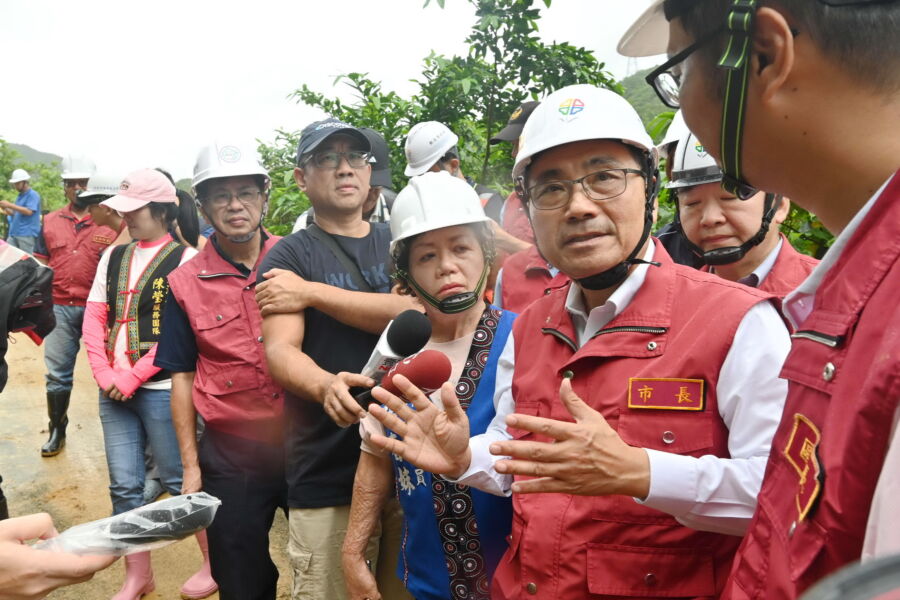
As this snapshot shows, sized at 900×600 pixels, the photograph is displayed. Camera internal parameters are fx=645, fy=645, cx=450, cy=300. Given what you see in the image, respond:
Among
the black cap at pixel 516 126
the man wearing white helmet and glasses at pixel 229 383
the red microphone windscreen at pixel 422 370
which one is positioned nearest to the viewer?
the red microphone windscreen at pixel 422 370

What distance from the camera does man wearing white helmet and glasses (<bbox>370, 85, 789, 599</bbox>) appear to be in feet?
4.69

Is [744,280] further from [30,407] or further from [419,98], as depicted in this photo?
[30,407]

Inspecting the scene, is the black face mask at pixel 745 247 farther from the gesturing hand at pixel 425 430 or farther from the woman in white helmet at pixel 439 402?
the gesturing hand at pixel 425 430

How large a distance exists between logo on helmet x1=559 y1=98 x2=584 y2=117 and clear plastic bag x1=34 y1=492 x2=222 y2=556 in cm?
144

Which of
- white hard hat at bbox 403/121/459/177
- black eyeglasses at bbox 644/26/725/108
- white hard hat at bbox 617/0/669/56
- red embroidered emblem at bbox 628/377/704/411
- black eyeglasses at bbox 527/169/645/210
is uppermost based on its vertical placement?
white hard hat at bbox 403/121/459/177

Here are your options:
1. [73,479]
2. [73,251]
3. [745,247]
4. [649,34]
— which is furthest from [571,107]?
[73,251]

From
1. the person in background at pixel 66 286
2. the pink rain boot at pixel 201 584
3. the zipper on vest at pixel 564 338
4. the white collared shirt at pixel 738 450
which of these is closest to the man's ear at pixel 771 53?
the white collared shirt at pixel 738 450

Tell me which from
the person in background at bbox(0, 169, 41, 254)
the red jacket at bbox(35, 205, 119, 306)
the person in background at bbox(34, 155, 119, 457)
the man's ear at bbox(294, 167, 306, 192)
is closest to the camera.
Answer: the man's ear at bbox(294, 167, 306, 192)

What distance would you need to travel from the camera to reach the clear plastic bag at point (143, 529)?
1.61 m

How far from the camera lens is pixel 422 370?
194 cm

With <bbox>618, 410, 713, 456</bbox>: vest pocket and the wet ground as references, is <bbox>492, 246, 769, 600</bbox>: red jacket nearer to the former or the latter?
<bbox>618, 410, 713, 456</bbox>: vest pocket

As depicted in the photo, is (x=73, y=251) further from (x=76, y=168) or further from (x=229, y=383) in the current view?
(x=229, y=383)

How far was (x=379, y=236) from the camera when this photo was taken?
332 centimetres

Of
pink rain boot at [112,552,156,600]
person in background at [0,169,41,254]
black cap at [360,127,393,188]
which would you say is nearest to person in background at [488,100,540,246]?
black cap at [360,127,393,188]
